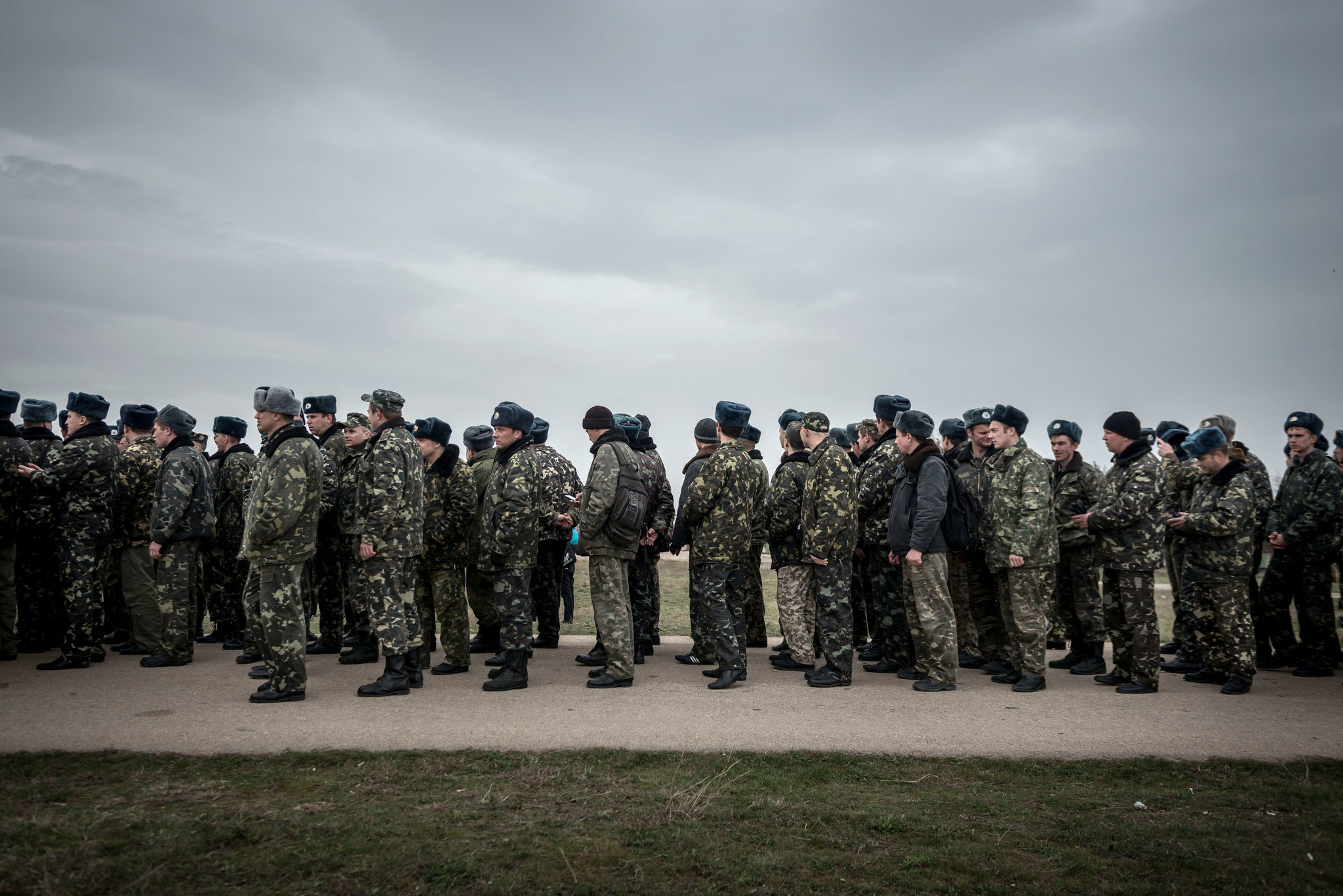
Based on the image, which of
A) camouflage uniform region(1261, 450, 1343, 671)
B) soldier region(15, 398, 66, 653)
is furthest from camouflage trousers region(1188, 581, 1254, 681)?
soldier region(15, 398, 66, 653)

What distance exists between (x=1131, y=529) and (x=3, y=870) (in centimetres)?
841

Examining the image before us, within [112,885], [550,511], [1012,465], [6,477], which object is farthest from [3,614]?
[1012,465]

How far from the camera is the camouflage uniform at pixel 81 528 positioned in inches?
310

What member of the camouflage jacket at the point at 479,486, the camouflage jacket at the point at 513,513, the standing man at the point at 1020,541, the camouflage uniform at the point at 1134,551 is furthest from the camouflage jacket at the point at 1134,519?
the camouflage jacket at the point at 479,486

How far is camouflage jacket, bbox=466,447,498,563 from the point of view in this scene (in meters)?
8.31

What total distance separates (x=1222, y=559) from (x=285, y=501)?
8.31m

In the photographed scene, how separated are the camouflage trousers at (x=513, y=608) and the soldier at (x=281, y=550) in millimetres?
1617

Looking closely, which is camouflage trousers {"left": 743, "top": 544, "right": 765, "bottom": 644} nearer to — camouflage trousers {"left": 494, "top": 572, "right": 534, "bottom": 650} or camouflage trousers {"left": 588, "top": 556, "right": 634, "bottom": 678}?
camouflage trousers {"left": 588, "top": 556, "right": 634, "bottom": 678}

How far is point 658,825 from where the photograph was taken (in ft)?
14.4

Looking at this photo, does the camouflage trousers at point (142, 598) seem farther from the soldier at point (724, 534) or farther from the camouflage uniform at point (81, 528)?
the soldier at point (724, 534)

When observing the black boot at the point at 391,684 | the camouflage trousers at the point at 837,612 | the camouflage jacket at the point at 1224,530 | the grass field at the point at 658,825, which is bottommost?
the grass field at the point at 658,825

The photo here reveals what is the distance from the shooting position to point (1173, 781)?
530 cm

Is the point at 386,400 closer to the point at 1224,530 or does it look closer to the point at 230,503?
the point at 230,503

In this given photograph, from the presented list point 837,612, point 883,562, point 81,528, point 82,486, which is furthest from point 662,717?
point 82,486
